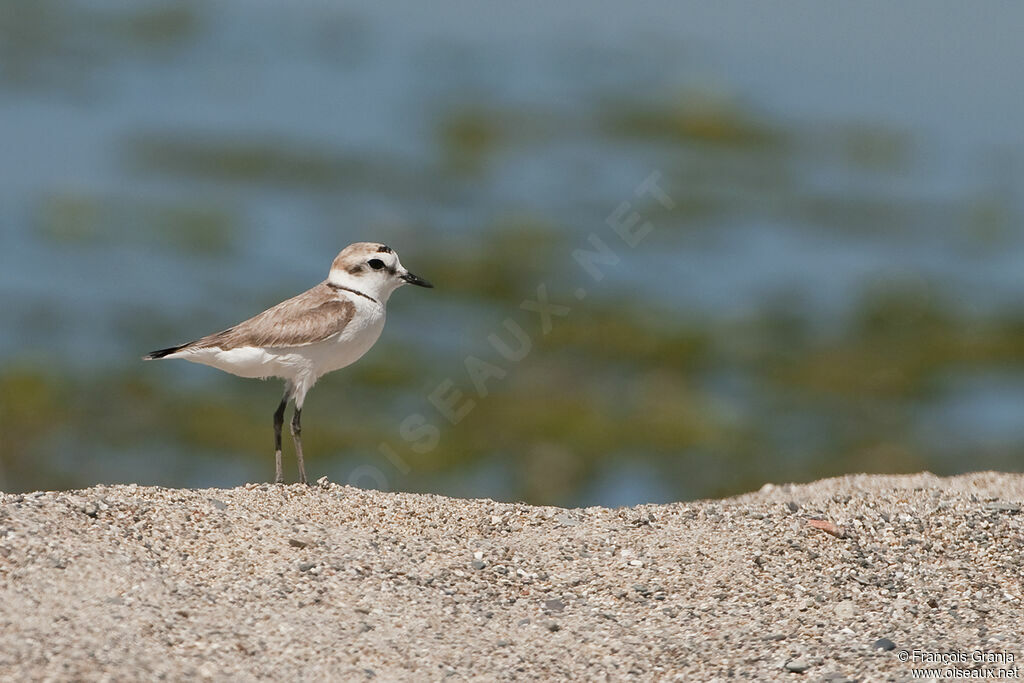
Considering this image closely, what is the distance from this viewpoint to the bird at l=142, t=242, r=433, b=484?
Answer: 949 centimetres

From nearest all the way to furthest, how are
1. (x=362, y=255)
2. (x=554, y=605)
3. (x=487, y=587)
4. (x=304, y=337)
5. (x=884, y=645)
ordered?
(x=884, y=645)
(x=554, y=605)
(x=487, y=587)
(x=304, y=337)
(x=362, y=255)

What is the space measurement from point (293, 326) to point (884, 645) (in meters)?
4.11

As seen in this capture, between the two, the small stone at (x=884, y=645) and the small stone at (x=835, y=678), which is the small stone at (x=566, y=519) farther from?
the small stone at (x=835, y=678)

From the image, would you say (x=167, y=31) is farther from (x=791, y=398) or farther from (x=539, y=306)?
(x=791, y=398)

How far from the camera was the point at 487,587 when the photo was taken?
7.44 m

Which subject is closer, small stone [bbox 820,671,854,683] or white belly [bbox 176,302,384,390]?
small stone [bbox 820,671,854,683]

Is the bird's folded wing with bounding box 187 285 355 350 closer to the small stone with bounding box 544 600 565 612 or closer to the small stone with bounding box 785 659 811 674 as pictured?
the small stone with bounding box 544 600 565 612

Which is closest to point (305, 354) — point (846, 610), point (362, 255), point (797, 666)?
point (362, 255)

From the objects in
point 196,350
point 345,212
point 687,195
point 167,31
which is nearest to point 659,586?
point 196,350

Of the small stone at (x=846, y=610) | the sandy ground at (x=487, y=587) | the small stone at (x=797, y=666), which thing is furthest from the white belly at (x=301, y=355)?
the small stone at (x=797, y=666)

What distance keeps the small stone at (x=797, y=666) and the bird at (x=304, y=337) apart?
3.49m

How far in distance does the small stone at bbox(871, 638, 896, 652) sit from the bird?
3605mm

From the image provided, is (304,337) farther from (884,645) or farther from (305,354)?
(884,645)

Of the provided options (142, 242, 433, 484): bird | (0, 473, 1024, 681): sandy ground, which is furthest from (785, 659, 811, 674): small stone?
(142, 242, 433, 484): bird
